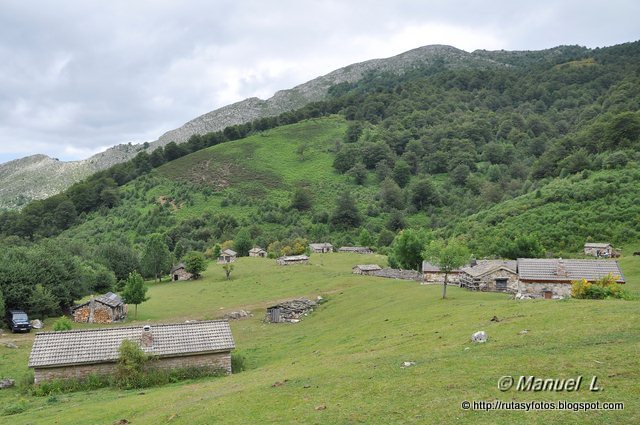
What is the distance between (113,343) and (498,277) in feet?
107

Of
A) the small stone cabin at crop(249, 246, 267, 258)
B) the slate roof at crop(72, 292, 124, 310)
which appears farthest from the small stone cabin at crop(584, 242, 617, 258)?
the small stone cabin at crop(249, 246, 267, 258)

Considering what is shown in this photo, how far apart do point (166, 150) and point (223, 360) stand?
151267 millimetres

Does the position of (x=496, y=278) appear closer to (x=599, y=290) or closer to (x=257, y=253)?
(x=599, y=290)

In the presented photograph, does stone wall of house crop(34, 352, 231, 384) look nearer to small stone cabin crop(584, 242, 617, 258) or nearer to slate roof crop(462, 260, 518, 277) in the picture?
slate roof crop(462, 260, 518, 277)

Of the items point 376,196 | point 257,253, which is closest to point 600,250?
point 257,253

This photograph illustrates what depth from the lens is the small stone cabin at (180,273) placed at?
7806 centimetres

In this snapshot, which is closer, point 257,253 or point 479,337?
point 479,337

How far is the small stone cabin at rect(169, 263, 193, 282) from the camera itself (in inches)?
3073

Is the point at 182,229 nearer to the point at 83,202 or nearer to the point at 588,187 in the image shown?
the point at 83,202

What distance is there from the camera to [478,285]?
143 feet

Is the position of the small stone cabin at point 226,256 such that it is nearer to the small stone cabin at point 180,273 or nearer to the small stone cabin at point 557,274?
the small stone cabin at point 180,273

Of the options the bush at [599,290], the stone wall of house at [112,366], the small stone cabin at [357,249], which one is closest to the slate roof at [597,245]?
the bush at [599,290]

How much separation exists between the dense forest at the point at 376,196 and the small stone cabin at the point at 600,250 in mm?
3255

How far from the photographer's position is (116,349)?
26.7 m
